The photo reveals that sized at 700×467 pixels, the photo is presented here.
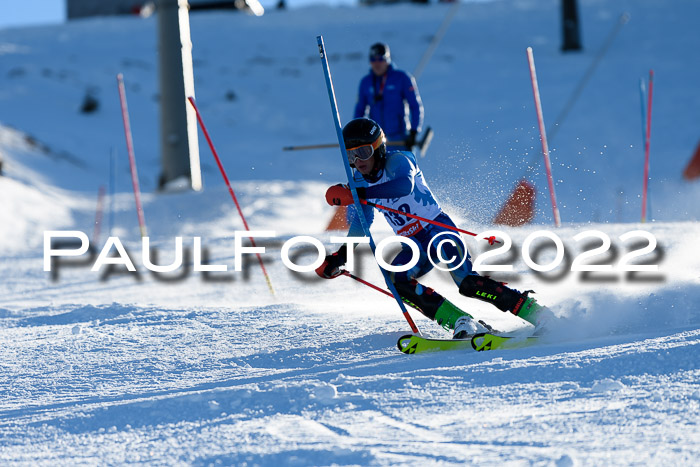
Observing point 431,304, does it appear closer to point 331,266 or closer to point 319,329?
point 331,266

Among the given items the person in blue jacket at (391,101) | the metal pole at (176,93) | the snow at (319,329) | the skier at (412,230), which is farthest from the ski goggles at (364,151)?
the metal pole at (176,93)

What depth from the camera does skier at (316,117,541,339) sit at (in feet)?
13.5

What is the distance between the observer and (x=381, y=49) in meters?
7.77

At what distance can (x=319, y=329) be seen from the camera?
4.61 m

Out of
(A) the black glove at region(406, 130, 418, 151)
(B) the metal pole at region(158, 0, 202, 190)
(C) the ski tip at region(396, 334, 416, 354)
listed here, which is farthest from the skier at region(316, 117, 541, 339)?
(B) the metal pole at region(158, 0, 202, 190)

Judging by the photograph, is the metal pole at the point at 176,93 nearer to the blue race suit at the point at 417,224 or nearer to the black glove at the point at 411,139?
the black glove at the point at 411,139

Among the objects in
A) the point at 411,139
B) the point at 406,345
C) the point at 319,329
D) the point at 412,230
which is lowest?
the point at 319,329

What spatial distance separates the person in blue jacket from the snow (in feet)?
2.06

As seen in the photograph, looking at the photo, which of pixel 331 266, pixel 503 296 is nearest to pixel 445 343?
pixel 503 296

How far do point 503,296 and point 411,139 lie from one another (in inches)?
151

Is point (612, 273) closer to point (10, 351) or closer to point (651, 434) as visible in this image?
point (651, 434)

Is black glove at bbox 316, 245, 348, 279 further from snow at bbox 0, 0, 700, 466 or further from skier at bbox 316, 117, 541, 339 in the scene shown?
snow at bbox 0, 0, 700, 466

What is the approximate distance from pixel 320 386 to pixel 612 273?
8.75ft

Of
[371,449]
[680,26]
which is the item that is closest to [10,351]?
[371,449]
